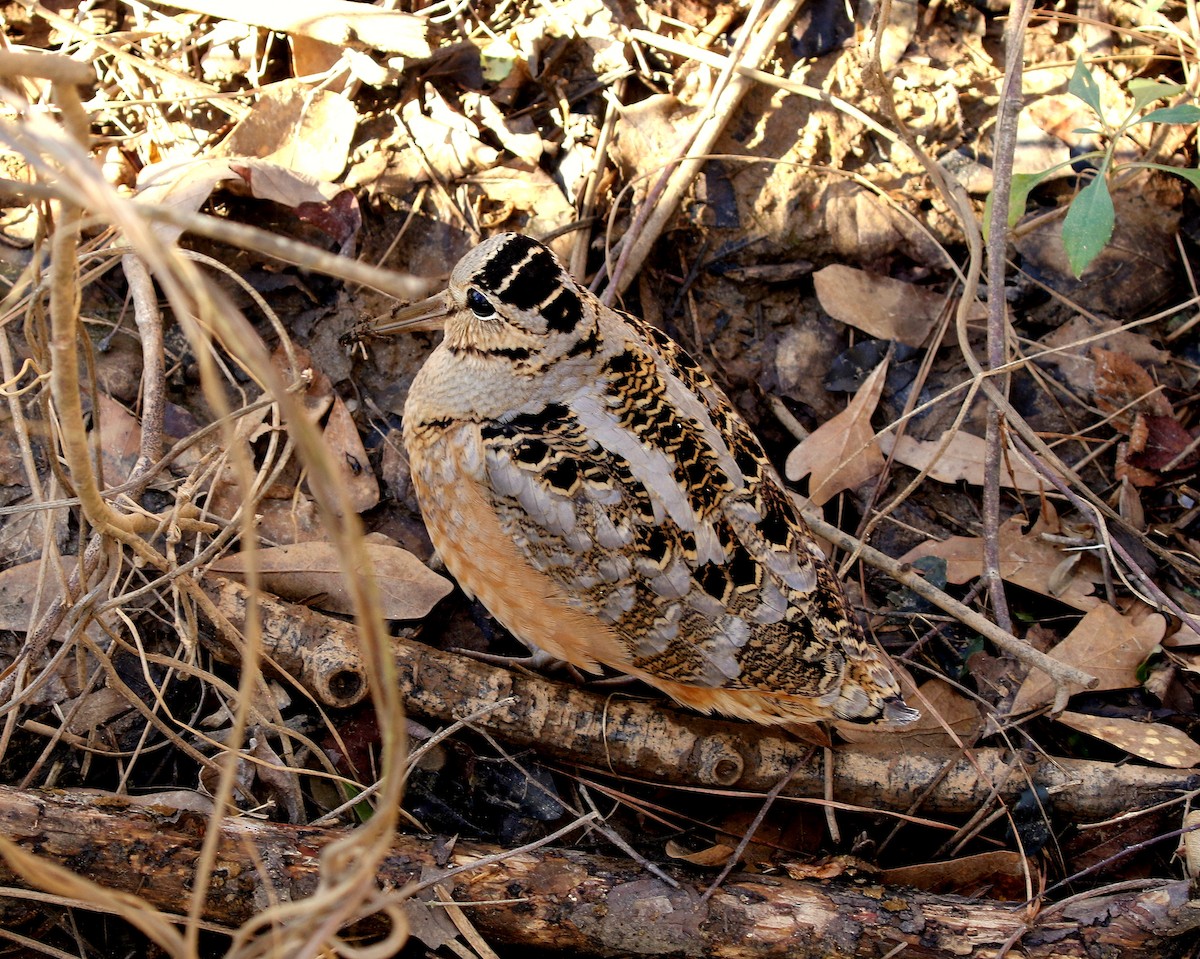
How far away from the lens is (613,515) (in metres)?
3.06

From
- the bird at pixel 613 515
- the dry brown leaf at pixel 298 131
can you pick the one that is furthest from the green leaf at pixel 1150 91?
the dry brown leaf at pixel 298 131

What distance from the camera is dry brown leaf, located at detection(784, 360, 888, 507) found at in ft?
13.4

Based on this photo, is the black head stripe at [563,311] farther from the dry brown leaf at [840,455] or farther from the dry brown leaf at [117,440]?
the dry brown leaf at [117,440]

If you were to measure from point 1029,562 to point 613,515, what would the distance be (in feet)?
6.30

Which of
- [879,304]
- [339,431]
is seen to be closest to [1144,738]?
[879,304]

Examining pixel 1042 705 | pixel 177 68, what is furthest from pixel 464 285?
pixel 1042 705

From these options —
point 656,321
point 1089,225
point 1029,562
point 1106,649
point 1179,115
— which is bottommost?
point 1106,649


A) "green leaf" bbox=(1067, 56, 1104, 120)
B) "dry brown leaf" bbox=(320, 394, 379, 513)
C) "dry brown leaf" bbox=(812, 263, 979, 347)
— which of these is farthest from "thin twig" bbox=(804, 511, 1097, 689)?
"green leaf" bbox=(1067, 56, 1104, 120)

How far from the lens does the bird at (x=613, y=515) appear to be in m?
3.10

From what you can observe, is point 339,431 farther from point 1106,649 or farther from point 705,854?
point 1106,649

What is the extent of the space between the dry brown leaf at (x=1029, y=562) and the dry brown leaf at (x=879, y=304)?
0.90m

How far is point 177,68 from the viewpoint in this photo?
415 centimetres

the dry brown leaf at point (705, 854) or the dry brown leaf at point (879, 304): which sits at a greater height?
the dry brown leaf at point (879, 304)

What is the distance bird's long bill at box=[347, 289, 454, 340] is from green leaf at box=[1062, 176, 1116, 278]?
2.15 metres
